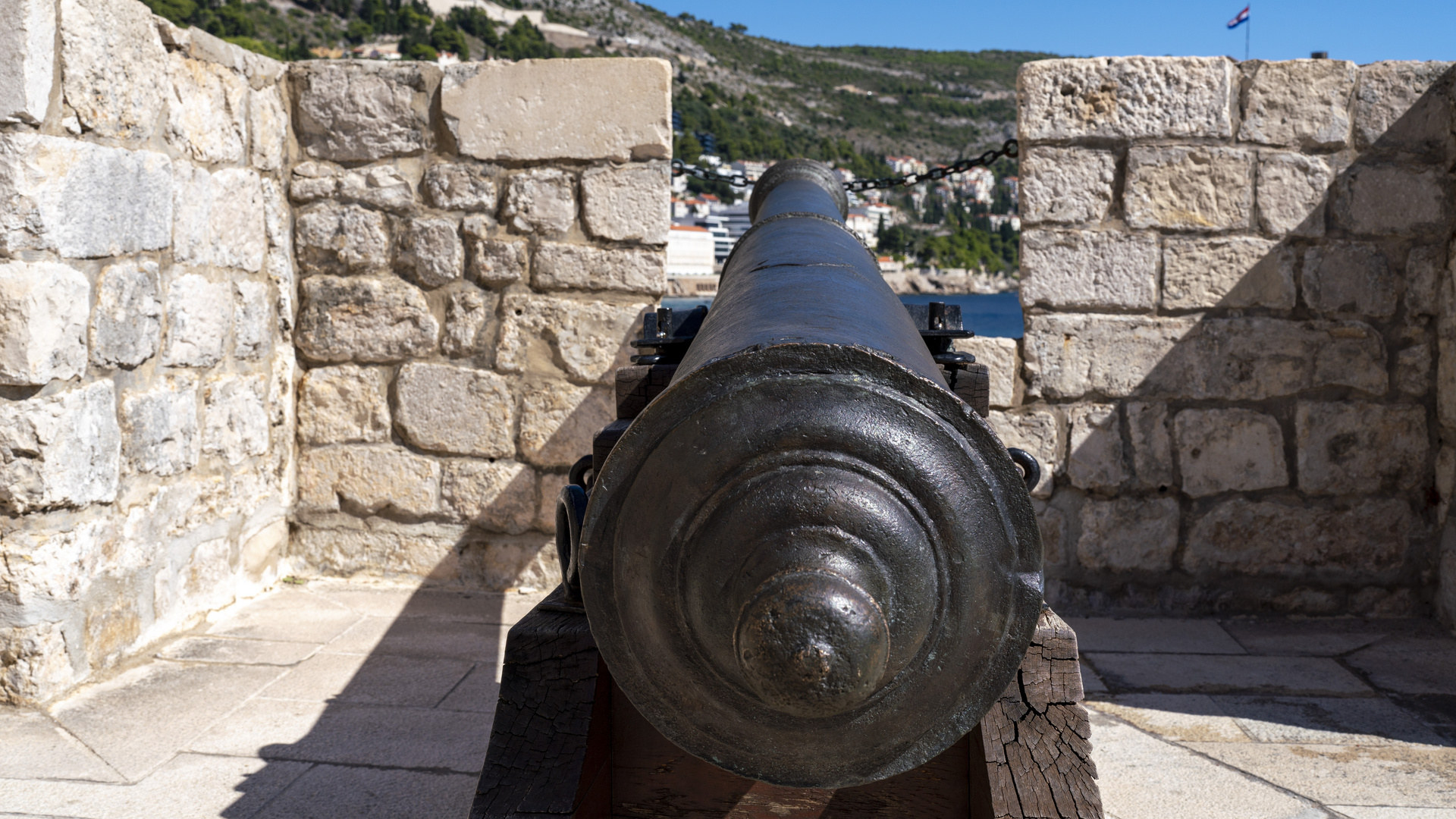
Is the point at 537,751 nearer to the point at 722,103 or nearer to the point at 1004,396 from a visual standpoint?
the point at 1004,396

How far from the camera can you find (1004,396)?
13.1ft

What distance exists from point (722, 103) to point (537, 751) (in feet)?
110

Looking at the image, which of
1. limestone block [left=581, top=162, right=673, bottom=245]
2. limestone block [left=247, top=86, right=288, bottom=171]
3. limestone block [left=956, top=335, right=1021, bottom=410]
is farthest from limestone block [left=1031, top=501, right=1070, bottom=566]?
limestone block [left=247, top=86, right=288, bottom=171]

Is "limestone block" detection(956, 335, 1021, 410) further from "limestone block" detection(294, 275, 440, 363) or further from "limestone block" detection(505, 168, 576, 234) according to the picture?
"limestone block" detection(294, 275, 440, 363)

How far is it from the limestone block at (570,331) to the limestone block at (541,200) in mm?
287

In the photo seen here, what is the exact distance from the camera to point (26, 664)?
286 cm

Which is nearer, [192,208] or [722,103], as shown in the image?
→ [192,208]

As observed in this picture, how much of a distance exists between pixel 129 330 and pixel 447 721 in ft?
5.27

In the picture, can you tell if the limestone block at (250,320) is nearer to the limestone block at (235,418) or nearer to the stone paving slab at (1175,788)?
the limestone block at (235,418)

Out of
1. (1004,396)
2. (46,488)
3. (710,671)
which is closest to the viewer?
(710,671)

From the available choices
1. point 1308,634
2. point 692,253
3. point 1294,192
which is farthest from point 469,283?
point 692,253

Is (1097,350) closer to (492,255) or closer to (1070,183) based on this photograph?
(1070,183)

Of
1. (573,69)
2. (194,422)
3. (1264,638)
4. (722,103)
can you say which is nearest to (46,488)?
(194,422)

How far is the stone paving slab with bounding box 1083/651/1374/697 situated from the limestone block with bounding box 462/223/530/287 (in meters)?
2.63
